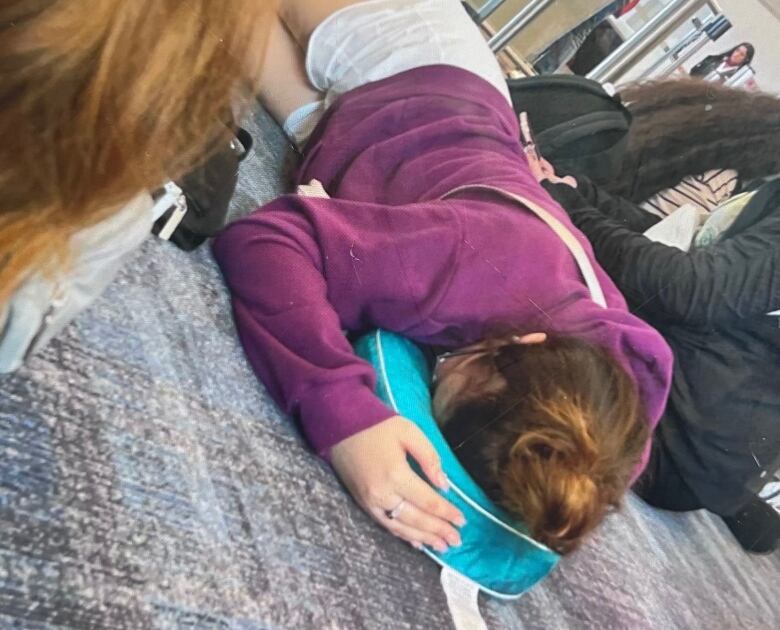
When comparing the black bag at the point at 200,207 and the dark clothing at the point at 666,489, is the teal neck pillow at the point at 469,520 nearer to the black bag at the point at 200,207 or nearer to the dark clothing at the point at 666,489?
the black bag at the point at 200,207

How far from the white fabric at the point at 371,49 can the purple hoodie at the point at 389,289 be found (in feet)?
0.56

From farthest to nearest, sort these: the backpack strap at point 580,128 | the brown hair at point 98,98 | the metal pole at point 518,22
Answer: the metal pole at point 518,22
the backpack strap at point 580,128
the brown hair at point 98,98

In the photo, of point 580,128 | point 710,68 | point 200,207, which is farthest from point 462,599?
point 710,68

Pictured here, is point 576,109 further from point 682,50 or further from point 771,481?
point 771,481

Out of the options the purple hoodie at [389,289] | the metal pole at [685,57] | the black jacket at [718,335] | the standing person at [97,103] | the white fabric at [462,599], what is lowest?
the black jacket at [718,335]

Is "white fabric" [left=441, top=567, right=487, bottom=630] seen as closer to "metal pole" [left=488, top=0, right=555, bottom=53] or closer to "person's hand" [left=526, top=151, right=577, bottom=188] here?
"person's hand" [left=526, top=151, right=577, bottom=188]

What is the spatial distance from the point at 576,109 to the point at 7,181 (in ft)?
3.02

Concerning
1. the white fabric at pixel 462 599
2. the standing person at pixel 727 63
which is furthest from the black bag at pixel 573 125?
the white fabric at pixel 462 599

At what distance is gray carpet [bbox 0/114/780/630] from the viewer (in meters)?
0.34

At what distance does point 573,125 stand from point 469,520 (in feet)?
2.13

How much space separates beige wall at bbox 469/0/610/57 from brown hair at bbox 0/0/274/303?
4.44 ft

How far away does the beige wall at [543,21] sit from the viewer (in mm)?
1555

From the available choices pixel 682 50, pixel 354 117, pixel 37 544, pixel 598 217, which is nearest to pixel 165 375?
pixel 37 544

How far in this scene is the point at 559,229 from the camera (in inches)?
28.5
